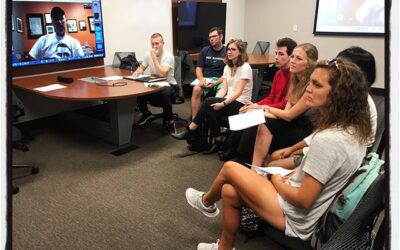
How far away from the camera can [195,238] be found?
1.79 meters

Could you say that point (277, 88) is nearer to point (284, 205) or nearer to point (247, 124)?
point (247, 124)

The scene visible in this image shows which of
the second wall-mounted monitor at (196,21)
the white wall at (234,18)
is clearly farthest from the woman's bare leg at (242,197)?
the white wall at (234,18)

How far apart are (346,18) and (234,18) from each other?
7.15ft

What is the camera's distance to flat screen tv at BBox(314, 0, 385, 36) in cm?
519

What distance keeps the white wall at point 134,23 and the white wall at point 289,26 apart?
236cm

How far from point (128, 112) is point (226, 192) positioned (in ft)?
5.75

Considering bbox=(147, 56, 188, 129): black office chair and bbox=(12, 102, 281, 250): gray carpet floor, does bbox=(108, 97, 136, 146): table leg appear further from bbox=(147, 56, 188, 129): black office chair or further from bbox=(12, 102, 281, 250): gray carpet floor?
bbox=(147, 56, 188, 129): black office chair

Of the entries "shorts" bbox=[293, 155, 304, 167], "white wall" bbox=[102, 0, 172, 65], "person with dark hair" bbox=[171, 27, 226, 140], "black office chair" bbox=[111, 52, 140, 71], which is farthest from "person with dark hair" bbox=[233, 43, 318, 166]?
"white wall" bbox=[102, 0, 172, 65]

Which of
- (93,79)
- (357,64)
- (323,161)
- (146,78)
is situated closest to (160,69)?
(146,78)

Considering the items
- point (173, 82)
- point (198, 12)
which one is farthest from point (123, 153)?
point (198, 12)

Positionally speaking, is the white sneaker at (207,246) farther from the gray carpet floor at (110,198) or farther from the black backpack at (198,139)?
the black backpack at (198,139)

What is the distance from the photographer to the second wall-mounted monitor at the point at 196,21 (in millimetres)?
4996

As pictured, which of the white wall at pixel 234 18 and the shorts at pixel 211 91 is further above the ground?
the white wall at pixel 234 18

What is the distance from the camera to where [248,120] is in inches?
90.5
